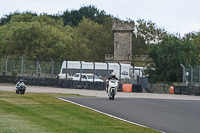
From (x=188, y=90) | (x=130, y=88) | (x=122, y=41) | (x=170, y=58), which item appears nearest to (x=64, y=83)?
(x=130, y=88)

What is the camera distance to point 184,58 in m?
58.7

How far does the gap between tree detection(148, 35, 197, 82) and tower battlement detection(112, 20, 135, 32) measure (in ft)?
115

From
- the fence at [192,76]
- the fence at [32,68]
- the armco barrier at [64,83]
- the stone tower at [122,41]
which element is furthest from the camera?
the stone tower at [122,41]

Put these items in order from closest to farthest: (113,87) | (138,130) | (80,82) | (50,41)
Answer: (138,130) → (113,87) → (80,82) → (50,41)

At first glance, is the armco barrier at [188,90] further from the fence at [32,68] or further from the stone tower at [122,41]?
the stone tower at [122,41]

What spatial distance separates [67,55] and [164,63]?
161ft

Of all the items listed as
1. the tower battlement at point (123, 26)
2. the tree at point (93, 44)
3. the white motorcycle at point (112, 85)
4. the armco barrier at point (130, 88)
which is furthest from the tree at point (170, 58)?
the tree at point (93, 44)

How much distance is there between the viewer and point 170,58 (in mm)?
58875

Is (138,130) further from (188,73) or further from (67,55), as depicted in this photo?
(67,55)

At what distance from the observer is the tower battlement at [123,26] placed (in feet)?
318

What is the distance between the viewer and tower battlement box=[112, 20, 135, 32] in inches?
3821

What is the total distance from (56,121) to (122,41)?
3335 inches

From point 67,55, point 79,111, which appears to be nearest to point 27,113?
point 79,111

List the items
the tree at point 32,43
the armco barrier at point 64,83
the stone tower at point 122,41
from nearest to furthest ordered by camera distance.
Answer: the armco barrier at point 64,83
the tree at point 32,43
the stone tower at point 122,41
